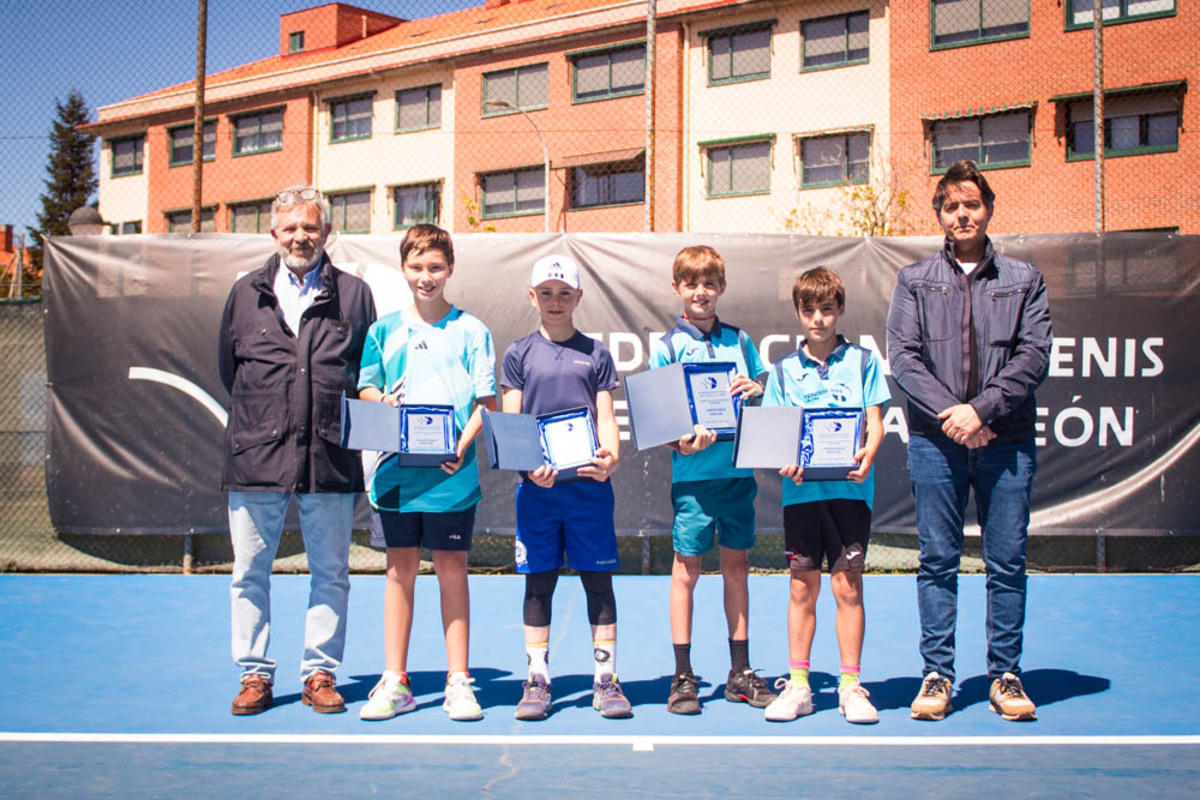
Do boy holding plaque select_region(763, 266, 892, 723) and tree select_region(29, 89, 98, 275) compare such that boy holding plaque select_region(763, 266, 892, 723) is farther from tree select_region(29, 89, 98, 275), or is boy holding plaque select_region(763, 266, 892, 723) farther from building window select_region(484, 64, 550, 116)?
building window select_region(484, 64, 550, 116)

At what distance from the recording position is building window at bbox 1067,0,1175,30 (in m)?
20.8

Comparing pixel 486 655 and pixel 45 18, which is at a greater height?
pixel 45 18

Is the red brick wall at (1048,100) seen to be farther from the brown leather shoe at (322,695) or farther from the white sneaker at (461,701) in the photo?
the brown leather shoe at (322,695)

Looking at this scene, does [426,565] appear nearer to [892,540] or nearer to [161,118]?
[892,540]

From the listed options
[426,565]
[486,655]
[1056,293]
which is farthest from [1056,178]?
[486,655]

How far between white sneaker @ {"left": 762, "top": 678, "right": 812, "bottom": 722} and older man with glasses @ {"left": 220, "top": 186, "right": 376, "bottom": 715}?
60.0 inches

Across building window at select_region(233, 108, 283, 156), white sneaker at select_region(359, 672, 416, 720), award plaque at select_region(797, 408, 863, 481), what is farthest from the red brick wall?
white sneaker at select_region(359, 672, 416, 720)

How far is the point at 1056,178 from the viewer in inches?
864

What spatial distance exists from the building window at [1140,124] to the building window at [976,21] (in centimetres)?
245

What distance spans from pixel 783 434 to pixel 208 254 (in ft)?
16.4

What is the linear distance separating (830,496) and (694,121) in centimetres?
2231

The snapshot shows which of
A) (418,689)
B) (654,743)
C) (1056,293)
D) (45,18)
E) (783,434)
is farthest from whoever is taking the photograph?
(45,18)

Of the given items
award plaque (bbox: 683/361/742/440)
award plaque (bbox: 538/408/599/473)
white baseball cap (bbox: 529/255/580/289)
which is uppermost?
white baseball cap (bbox: 529/255/580/289)

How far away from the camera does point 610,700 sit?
4.00m
